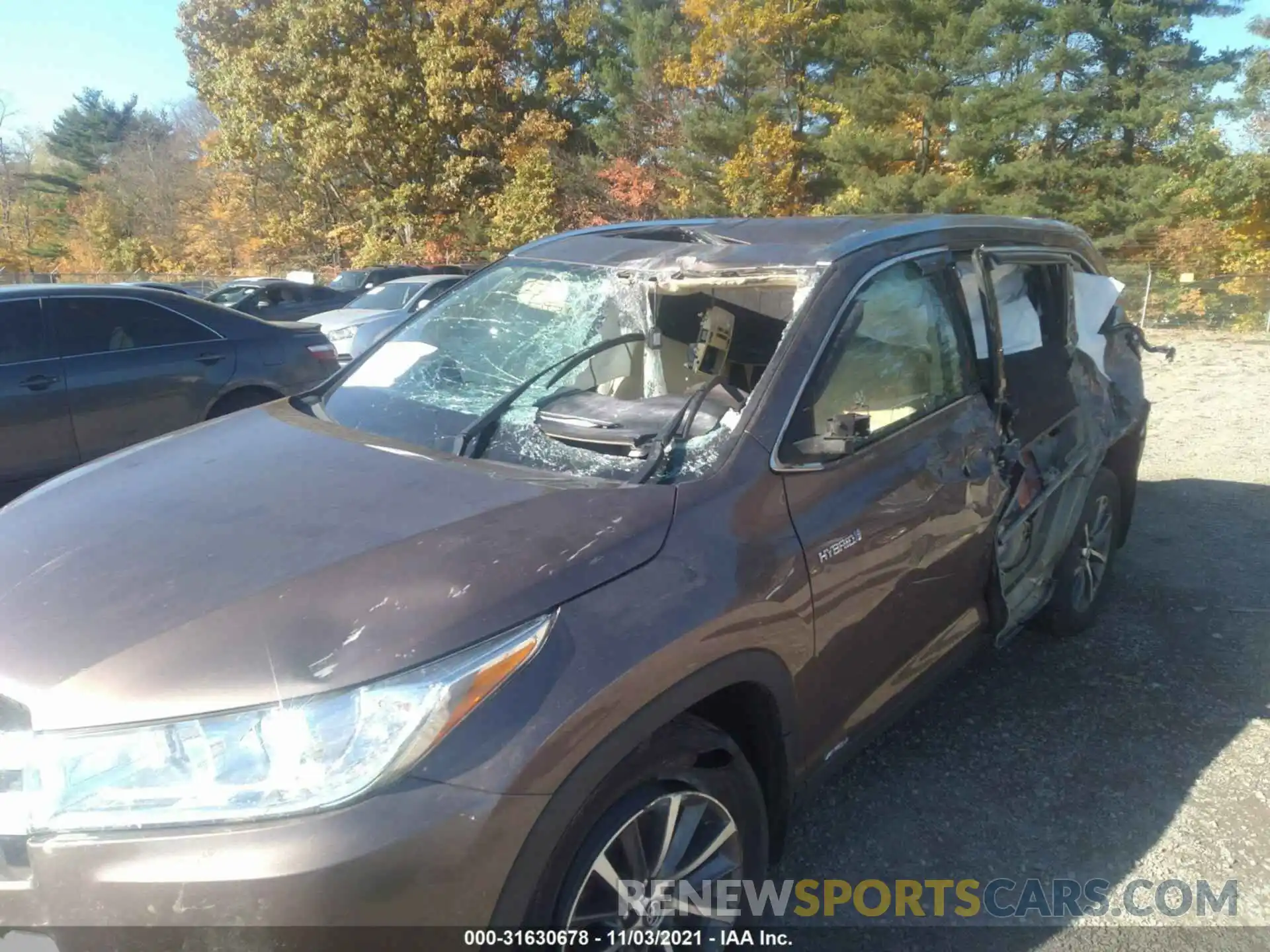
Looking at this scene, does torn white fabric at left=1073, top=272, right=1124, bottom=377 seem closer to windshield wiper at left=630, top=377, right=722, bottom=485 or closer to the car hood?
windshield wiper at left=630, top=377, right=722, bottom=485

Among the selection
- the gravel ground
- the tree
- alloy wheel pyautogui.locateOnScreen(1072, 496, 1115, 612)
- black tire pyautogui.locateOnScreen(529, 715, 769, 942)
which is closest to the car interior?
black tire pyautogui.locateOnScreen(529, 715, 769, 942)

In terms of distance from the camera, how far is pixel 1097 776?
3266 mm

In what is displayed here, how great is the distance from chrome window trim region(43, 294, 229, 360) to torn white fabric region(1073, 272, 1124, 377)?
5466 mm

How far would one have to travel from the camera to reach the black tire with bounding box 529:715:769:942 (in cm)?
180

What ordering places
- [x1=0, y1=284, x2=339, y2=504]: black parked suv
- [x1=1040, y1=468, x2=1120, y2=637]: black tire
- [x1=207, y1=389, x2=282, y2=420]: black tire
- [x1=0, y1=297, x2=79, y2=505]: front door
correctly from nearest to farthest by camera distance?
1. [x1=1040, y1=468, x2=1120, y2=637]: black tire
2. [x1=0, y1=297, x2=79, y2=505]: front door
3. [x1=0, y1=284, x2=339, y2=504]: black parked suv
4. [x1=207, y1=389, x2=282, y2=420]: black tire

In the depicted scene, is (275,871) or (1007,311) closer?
(275,871)

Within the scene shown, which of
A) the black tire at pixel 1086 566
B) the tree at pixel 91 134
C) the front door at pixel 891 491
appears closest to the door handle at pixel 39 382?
the front door at pixel 891 491

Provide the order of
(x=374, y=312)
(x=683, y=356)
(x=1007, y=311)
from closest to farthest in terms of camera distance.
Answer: (x=683, y=356) → (x=1007, y=311) → (x=374, y=312)

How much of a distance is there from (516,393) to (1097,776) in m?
2.36

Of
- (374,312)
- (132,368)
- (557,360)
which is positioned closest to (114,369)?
(132,368)

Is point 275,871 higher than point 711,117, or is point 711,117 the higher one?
point 711,117

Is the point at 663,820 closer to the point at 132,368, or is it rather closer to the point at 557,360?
the point at 557,360

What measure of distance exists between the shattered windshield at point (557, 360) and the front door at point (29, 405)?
354cm

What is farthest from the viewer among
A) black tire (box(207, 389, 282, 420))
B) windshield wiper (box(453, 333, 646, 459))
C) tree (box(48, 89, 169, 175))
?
tree (box(48, 89, 169, 175))
